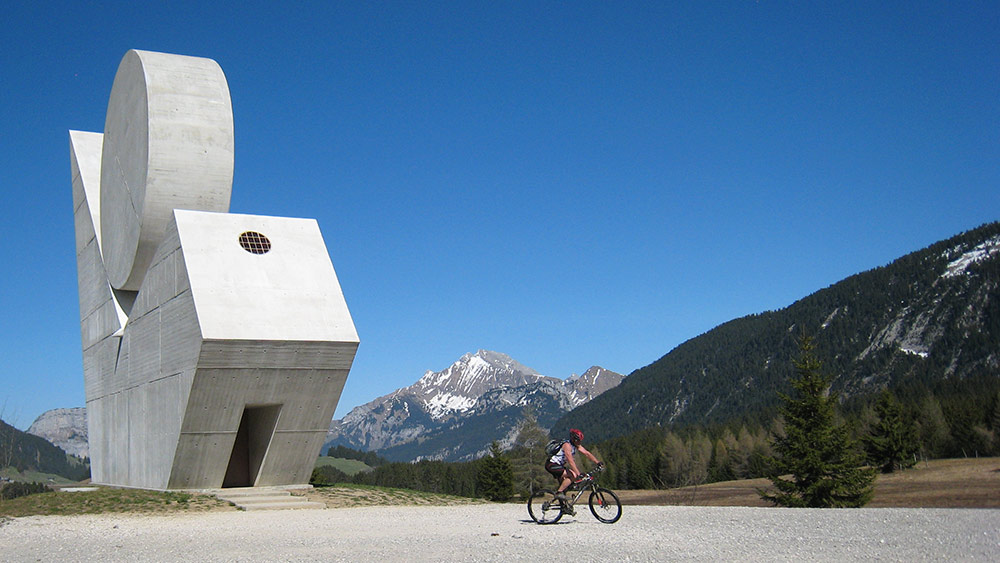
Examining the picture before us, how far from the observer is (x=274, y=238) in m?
21.8

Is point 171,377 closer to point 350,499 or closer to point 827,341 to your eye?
point 350,499

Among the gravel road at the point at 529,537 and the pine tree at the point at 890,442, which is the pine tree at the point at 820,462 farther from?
the pine tree at the point at 890,442

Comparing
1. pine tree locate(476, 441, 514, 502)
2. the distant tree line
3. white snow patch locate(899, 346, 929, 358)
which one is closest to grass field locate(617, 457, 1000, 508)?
the distant tree line

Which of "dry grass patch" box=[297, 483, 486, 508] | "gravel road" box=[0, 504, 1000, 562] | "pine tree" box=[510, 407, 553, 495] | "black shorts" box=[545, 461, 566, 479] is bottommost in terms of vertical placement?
"gravel road" box=[0, 504, 1000, 562]

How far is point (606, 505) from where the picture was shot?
12.9m

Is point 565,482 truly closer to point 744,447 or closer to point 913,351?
point 744,447

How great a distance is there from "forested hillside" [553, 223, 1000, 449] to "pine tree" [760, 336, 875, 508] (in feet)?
382

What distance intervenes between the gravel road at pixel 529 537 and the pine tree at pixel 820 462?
11.6m

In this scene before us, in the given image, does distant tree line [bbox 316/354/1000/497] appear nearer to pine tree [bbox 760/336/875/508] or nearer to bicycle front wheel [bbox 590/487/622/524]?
pine tree [bbox 760/336/875/508]

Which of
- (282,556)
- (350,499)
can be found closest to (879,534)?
(282,556)

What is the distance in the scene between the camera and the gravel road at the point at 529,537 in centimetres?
952

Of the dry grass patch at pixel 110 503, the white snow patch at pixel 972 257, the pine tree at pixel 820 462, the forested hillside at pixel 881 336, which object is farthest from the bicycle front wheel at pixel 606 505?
the white snow patch at pixel 972 257

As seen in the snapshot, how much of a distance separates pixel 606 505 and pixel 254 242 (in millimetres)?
12320

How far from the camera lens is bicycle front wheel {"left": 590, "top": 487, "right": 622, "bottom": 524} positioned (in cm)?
1291
